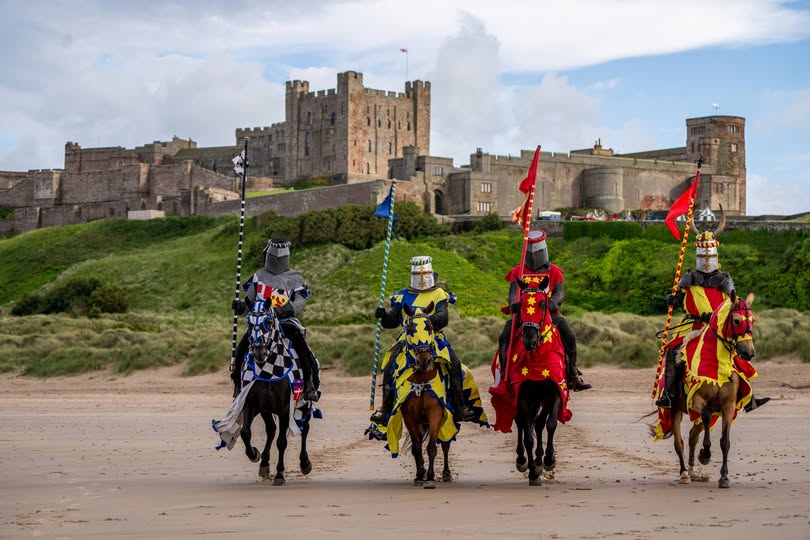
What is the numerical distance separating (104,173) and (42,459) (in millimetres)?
97165

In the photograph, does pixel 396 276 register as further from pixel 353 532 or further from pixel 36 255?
pixel 353 532

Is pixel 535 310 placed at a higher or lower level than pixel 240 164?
lower

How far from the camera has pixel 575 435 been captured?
18328 millimetres

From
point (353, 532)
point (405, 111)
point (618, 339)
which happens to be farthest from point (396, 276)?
point (405, 111)

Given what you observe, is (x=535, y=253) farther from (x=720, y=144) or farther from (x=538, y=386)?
(x=720, y=144)

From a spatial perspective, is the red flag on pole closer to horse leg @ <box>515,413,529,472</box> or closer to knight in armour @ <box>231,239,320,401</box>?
horse leg @ <box>515,413,529,472</box>

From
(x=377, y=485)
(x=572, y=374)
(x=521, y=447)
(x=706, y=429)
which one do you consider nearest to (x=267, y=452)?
(x=377, y=485)

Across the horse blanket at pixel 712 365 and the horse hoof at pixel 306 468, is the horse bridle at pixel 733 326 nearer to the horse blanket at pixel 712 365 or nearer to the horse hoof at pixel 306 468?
the horse blanket at pixel 712 365

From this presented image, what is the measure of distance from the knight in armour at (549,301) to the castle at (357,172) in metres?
55.2

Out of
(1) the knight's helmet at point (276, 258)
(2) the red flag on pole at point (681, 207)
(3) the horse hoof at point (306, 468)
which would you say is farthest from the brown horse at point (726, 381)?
(1) the knight's helmet at point (276, 258)

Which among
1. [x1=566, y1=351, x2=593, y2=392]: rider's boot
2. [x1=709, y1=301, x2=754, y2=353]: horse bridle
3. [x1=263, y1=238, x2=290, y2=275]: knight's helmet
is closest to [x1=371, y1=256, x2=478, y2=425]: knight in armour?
[x1=566, y1=351, x2=593, y2=392]: rider's boot

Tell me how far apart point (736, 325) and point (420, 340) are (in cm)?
319

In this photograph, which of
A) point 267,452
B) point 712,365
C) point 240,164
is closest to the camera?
point 712,365

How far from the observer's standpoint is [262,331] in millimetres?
13102
